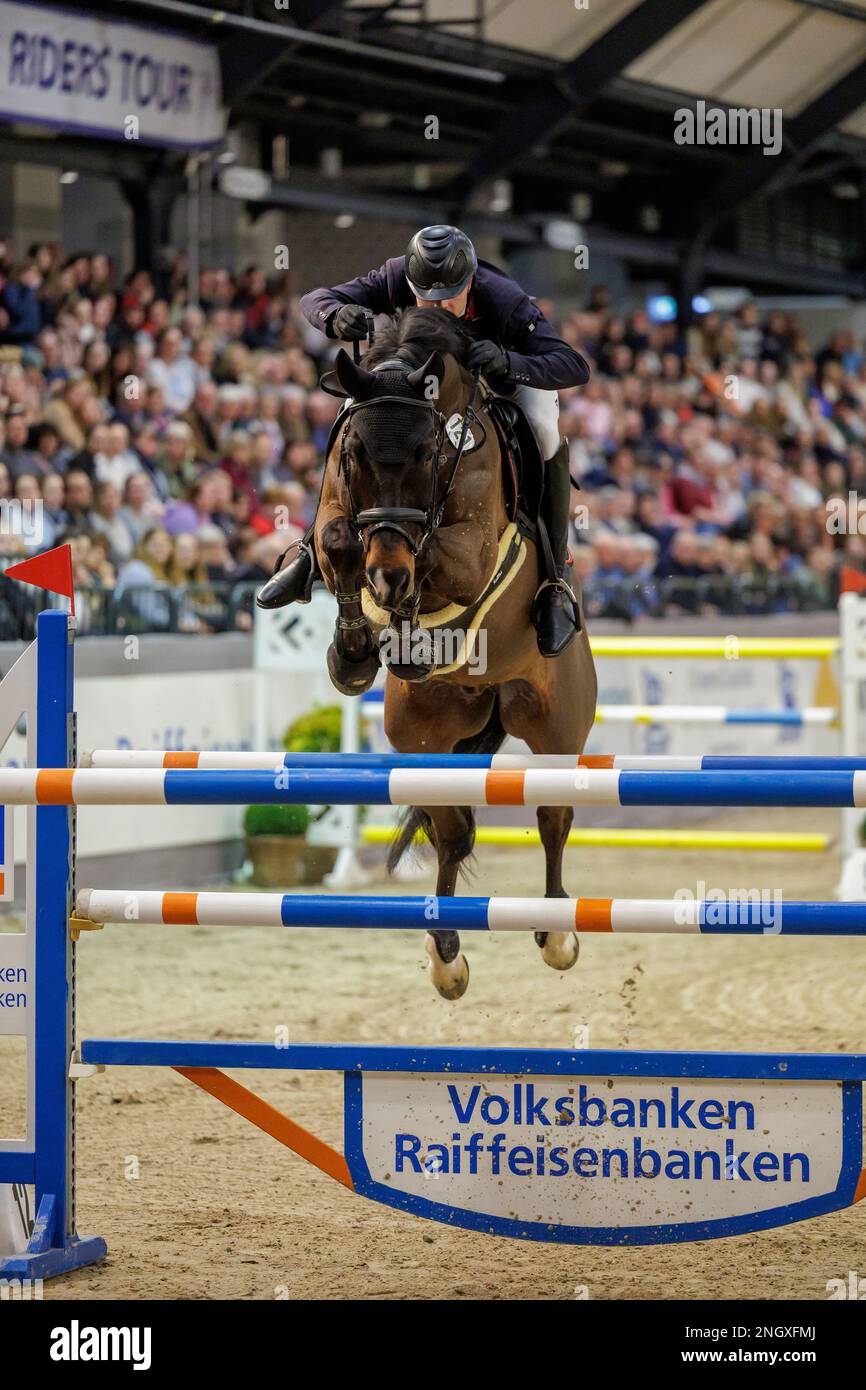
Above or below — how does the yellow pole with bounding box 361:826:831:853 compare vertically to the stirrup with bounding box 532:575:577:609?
below

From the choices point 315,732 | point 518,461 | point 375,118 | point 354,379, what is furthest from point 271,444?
point 354,379

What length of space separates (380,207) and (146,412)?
4611 mm

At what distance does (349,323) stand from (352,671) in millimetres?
750

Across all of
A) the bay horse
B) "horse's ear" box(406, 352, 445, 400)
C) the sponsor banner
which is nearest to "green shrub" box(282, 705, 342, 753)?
the sponsor banner

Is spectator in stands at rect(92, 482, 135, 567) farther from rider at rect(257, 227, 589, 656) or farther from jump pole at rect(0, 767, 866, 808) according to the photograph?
jump pole at rect(0, 767, 866, 808)

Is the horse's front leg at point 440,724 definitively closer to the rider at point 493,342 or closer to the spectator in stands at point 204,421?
the rider at point 493,342

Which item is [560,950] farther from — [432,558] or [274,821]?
[274,821]

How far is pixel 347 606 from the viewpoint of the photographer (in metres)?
3.81

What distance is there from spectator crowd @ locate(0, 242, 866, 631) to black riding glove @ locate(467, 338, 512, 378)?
176cm

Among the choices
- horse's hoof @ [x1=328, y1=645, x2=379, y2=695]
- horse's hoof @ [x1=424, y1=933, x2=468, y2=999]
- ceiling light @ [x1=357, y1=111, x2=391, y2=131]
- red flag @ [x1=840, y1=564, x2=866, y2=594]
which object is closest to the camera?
horse's hoof @ [x1=328, y1=645, x2=379, y2=695]

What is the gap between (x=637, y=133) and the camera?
1427 cm

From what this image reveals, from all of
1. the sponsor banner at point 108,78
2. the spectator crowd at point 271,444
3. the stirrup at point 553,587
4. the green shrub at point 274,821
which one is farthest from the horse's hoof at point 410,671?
the sponsor banner at point 108,78

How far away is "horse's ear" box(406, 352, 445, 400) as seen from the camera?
3.68 metres

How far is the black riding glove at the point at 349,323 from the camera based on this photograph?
3.80 metres
